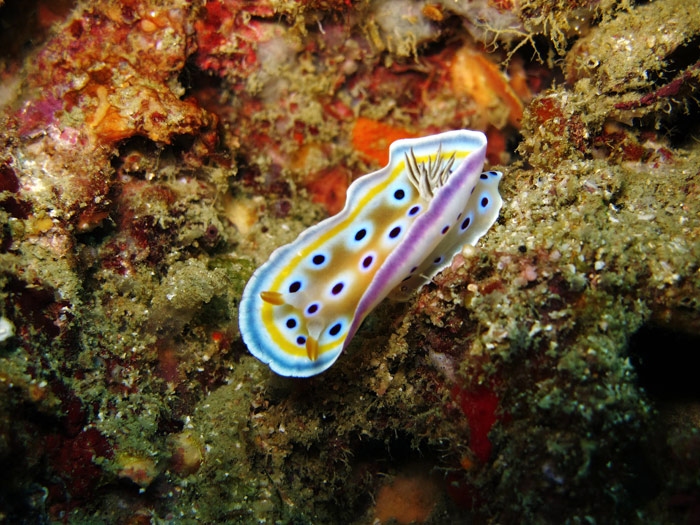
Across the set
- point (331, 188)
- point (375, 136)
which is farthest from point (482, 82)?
point (331, 188)

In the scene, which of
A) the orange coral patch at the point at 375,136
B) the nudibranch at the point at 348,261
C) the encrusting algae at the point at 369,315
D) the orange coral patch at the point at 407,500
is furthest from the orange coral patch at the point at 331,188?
the orange coral patch at the point at 407,500

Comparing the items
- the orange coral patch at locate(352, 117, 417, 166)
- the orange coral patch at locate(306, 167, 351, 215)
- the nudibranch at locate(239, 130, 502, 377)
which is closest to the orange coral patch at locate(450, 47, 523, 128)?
the orange coral patch at locate(352, 117, 417, 166)

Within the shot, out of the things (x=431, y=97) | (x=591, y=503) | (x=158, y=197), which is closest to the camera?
(x=591, y=503)

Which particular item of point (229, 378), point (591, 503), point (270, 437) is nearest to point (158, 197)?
point (229, 378)

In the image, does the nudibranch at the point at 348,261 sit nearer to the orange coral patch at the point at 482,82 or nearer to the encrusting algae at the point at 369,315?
the encrusting algae at the point at 369,315

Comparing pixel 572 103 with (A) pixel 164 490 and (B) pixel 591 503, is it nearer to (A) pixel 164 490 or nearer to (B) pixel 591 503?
(B) pixel 591 503

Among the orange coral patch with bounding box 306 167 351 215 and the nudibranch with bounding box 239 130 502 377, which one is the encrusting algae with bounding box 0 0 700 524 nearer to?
the nudibranch with bounding box 239 130 502 377
